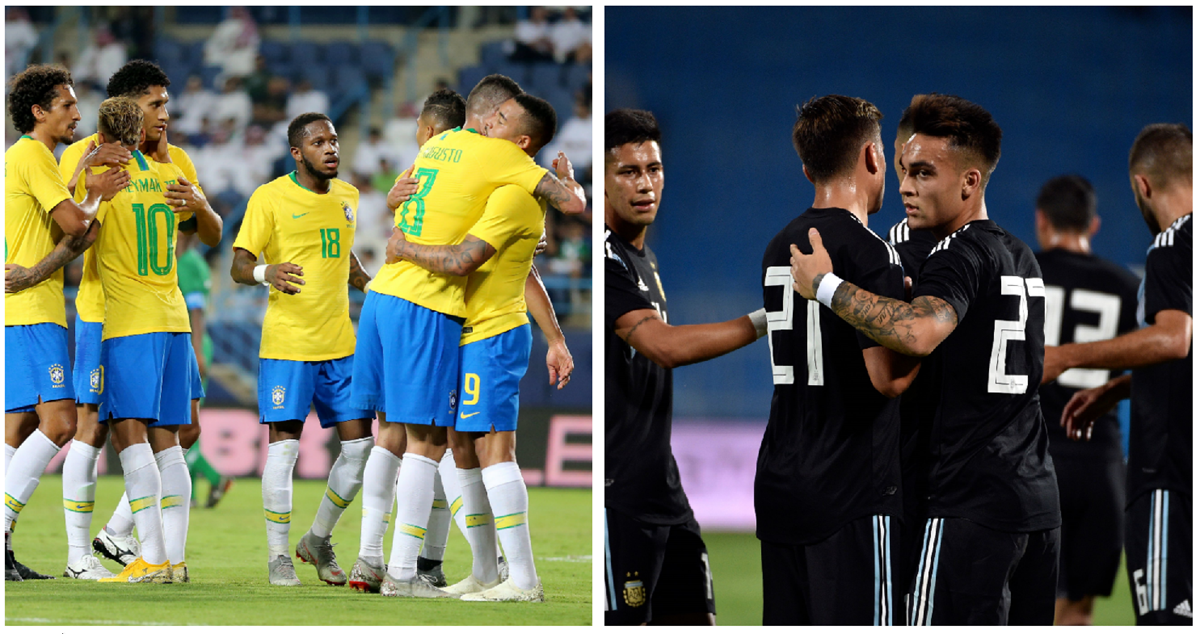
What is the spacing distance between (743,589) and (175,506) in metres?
3.27

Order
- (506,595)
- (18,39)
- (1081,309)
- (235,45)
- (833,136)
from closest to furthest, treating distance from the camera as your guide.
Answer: (833,136), (506,595), (1081,309), (18,39), (235,45)

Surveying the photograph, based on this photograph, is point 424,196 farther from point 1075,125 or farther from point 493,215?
point 1075,125

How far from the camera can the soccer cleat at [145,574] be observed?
4051 mm

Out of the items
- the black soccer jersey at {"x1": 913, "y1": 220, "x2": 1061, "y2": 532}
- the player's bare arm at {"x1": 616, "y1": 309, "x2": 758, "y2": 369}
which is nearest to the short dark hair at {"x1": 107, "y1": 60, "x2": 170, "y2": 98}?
the player's bare arm at {"x1": 616, "y1": 309, "x2": 758, "y2": 369}

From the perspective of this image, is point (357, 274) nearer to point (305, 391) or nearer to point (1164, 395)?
point (305, 391)

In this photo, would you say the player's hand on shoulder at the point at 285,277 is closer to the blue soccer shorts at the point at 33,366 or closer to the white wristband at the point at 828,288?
the blue soccer shorts at the point at 33,366

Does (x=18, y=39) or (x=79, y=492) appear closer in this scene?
(x=79, y=492)

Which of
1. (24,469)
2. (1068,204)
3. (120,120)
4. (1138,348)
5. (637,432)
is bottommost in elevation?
(24,469)

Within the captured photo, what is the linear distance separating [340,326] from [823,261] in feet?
8.01

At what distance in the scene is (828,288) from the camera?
282 centimetres

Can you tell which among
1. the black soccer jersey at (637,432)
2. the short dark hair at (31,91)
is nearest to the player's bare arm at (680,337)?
the black soccer jersey at (637,432)

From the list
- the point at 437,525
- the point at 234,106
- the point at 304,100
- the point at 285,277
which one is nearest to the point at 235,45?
the point at 234,106

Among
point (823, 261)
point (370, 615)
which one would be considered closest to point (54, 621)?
point (370, 615)

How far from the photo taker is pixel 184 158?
462 centimetres
